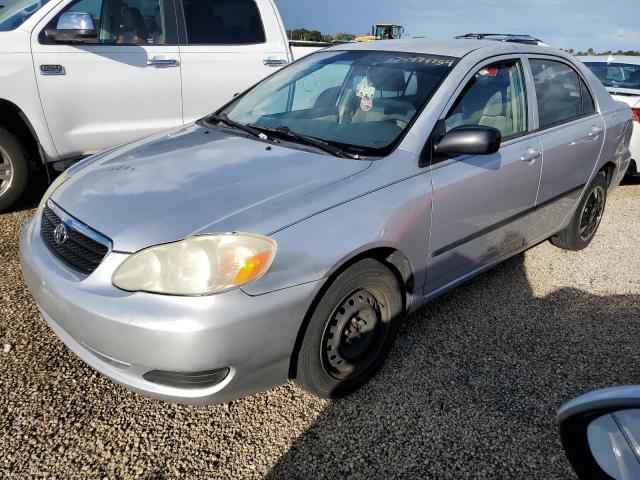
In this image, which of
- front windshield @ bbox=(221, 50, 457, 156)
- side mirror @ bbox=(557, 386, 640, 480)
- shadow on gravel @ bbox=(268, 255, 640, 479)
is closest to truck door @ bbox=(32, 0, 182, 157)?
front windshield @ bbox=(221, 50, 457, 156)

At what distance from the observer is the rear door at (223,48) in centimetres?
480

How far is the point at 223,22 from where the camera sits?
5004mm

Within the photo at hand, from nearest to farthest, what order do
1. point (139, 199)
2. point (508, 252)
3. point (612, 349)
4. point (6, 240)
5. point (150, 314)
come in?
point (150, 314), point (139, 199), point (612, 349), point (508, 252), point (6, 240)

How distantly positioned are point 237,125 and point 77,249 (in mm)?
1278

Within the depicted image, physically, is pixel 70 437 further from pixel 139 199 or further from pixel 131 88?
pixel 131 88

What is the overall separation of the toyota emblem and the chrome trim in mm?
21

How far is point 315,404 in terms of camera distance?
241 centimetres

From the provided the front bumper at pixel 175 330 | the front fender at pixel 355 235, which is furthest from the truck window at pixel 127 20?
the front fender at pixel 355 235

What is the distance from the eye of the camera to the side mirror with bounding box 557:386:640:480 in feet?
3.55

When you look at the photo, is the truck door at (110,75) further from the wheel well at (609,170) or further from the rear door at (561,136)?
the wheel well at (609,170)

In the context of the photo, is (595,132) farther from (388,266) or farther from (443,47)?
(388,266)

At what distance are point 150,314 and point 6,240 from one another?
2634 mm

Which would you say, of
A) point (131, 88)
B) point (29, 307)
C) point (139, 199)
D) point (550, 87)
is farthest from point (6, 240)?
point (550, 87)

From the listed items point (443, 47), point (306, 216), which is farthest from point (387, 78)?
point (306, 216)
